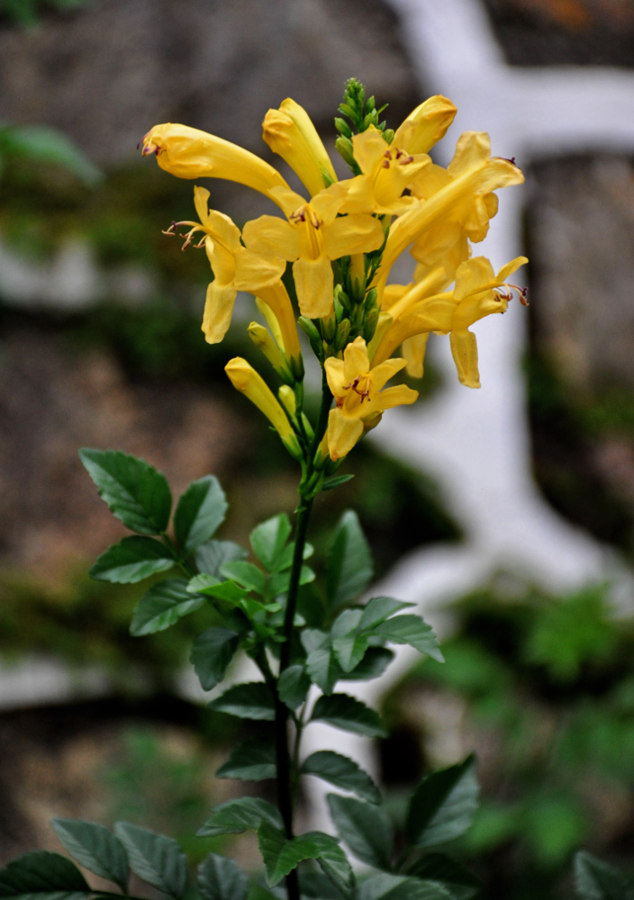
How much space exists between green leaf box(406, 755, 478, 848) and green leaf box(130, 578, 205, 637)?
7.9 inches

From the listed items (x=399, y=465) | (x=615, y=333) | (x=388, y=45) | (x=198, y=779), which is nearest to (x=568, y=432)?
(x=615, y=333)

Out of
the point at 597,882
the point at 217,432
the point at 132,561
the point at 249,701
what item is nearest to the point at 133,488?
the point at 132,561

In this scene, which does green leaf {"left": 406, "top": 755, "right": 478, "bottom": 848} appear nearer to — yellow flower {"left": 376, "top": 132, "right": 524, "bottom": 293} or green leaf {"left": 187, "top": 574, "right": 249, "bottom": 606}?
green leaf {"left": 187, "top": 574, "right": 249, "bottom": 606}

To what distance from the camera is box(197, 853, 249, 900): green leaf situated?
0.47 m

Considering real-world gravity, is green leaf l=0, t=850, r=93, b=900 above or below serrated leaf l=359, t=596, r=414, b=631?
below

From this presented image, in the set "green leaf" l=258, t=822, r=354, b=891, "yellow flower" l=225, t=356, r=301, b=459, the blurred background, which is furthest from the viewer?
the blurred background

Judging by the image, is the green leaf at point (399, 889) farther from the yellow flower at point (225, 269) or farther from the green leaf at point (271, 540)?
the yellow flower at point (225, 269)

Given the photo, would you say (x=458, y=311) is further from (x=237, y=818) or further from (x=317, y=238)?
(x=237, y=818)

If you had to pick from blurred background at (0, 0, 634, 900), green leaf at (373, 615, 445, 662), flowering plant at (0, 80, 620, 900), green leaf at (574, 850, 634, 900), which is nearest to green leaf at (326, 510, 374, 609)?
flowering plant at (0, 80, 620, 900)

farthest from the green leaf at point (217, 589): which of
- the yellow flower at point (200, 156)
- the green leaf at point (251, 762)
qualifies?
the yellow flower at point (200, 156)

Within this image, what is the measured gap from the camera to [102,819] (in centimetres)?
107

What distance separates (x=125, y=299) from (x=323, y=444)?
3.60ft

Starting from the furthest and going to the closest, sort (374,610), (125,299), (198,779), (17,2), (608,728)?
1. (125,299)
2. (608,728)
3. (198,779)
4. (17,2)
5. (374,610)

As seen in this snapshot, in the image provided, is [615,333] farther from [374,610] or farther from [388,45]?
[374,610]
